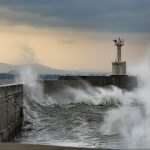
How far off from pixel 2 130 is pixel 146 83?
29.8 metres

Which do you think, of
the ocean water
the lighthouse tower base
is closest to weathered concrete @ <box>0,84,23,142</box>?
the ocean water

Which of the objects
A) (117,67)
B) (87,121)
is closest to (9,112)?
(87,121)

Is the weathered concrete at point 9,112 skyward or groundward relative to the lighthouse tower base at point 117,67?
groundward

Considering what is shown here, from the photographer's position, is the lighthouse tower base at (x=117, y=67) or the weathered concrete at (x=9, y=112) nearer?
the weathered concrete at (x=9, y=112)

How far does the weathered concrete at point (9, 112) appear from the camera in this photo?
13572mm

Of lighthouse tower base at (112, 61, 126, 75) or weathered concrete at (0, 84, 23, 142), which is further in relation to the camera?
lighthouse tower base at (112, 61, 126, 75)

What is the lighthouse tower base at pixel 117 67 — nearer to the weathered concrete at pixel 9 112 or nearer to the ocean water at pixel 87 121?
the ocean water at pixel 87 121

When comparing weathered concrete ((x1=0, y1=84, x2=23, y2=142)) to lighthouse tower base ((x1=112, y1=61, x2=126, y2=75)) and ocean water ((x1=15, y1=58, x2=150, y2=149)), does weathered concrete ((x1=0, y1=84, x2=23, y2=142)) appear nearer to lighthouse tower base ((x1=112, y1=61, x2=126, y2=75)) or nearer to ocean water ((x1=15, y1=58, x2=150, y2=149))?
ocean water ((x1=15, y1=58, x2=150, y2=149))

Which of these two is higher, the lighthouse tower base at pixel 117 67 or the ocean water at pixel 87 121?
the lighthouse tower base at pixel 117 67

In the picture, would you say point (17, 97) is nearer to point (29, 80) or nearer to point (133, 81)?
point (29, 80)

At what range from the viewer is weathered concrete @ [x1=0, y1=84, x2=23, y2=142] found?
1357 centimetres

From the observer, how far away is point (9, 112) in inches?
602

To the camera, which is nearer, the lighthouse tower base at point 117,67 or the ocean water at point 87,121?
the ocean water at point 87,121

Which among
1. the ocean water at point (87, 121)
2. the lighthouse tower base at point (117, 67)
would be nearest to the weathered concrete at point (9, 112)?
the ocean water at point (87, 121)
